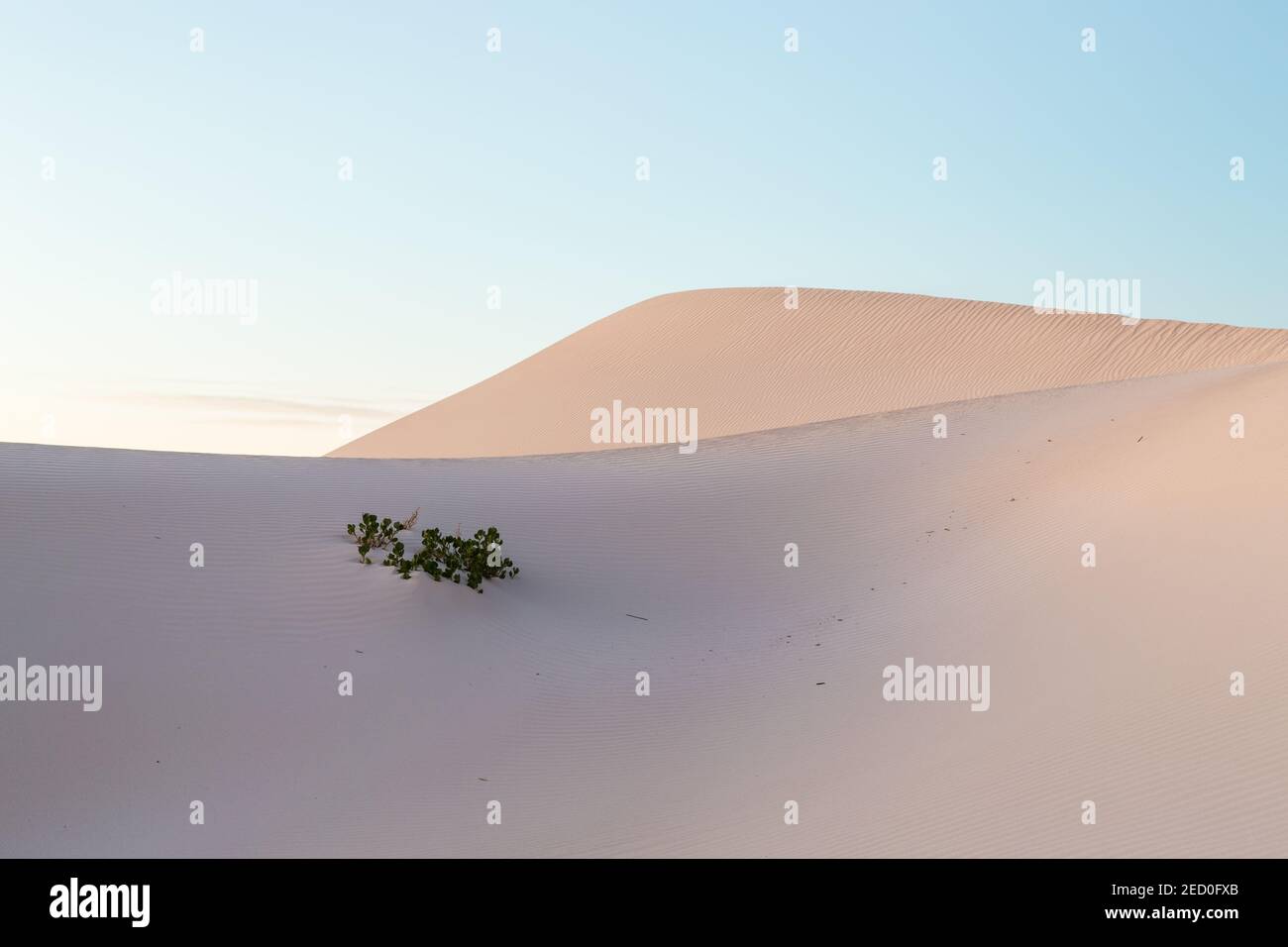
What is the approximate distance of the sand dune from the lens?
36.7 m

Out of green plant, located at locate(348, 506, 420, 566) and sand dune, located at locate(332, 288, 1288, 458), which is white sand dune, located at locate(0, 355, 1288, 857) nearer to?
green plant, located at locate(348, 506, 420, 566)

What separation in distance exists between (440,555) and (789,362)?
31146 mm

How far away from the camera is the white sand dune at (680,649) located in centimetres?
697

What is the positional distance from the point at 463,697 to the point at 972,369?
103 ft

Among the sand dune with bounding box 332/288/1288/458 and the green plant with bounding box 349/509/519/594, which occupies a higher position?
the sand dune with bounding box 332/288/1288/458

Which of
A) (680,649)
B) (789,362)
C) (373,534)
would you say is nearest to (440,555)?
(373,534)

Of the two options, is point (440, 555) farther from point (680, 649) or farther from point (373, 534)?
point (680, 649)

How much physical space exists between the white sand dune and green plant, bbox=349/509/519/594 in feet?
0.70

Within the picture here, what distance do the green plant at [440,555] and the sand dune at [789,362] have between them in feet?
81.0

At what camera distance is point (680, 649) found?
10789 millimetres

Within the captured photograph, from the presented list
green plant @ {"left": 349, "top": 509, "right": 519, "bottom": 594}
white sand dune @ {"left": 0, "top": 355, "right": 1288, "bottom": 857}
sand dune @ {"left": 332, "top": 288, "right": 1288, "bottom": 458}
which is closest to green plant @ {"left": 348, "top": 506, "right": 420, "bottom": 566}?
green plant @ {"left": 349, "top": 509, "right": 519, "bottom": 594}

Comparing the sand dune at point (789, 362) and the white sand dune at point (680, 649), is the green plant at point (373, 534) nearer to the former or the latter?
the white sand dune at point (680, 649)

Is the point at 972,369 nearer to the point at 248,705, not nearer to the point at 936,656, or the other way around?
the point at 936,656
